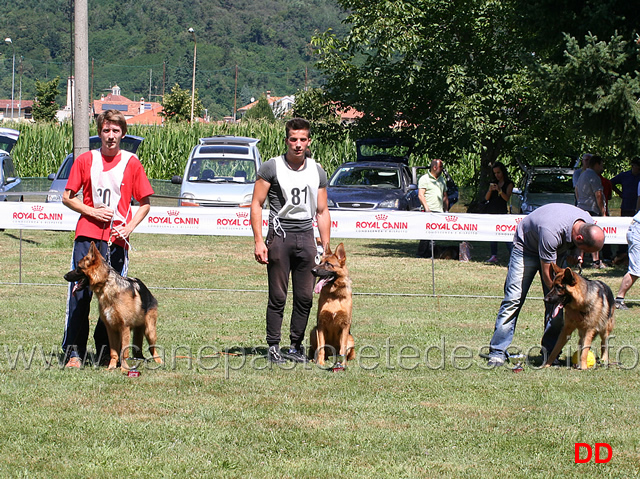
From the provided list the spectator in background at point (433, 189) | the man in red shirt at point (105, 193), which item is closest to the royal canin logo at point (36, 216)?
A: the man in red shirt at point (105, 193)

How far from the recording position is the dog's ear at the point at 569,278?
6.39m

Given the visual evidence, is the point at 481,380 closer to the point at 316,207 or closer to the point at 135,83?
the point at 316,207

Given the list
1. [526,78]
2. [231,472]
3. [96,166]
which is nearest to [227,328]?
[96,166]

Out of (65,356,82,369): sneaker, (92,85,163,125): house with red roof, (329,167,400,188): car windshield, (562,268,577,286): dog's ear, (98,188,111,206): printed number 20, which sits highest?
(92,85,163,125): house with red roof

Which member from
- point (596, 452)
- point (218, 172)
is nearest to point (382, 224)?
point (596, 452)

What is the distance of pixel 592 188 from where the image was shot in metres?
→ 13.8

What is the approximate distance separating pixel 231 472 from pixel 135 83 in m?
172

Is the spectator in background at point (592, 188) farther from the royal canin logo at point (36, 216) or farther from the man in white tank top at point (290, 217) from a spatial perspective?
the royal canin logo at point (36, 216)

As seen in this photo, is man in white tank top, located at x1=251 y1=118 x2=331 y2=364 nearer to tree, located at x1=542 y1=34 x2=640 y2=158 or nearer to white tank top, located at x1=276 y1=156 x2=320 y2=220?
white tank top, located at x1=276 y1=156 x2=320 y2=220

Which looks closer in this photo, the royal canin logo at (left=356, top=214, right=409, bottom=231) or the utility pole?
the royal canin logo at (left=356, top=214, right=409, bottom=231)

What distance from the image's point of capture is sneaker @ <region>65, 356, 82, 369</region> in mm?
6359

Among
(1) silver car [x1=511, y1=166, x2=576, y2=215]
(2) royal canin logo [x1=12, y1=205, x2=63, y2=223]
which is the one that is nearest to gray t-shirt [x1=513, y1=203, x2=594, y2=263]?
(2) royal canin logo [x1=12, y1=205, x2=63, y2=223]

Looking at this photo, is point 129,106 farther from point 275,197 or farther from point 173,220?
point 275,197

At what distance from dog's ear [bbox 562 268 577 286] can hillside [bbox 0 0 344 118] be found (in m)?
Result: 142
